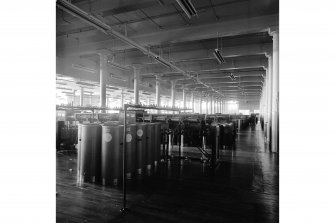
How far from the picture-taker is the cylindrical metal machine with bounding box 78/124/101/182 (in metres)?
3.32

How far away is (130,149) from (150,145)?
69 cm

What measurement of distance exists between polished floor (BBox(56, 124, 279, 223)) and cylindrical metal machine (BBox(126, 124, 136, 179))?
24 centimetres

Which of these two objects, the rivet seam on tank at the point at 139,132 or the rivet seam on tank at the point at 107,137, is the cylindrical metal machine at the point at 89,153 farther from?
the rivet seam on tank at the point at 139,132

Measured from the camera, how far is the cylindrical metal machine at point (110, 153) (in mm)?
3242

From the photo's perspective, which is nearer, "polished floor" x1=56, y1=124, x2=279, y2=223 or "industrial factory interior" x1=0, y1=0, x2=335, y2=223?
"industrial factory interior" x1=0, y1=0, x2=335, y2=223

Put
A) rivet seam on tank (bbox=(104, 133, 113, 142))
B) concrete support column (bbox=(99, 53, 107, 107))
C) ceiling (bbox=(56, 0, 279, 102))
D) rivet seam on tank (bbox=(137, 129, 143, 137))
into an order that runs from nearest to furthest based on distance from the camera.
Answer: rivet seam on tank (bbox=(104, 133, 113, 142)), rivet seam on tank (bbox=(137, 129, 143, 137)), ceiling (bbox=(56, 0, 279, 102)), concrete support column (bbox=(99, 53, 107, 107))

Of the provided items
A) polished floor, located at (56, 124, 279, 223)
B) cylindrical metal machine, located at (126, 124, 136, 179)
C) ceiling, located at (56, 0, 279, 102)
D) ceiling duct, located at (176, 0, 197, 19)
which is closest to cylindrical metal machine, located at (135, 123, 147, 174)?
cylindrical metal machine, located at (126, 124, 136, 179)

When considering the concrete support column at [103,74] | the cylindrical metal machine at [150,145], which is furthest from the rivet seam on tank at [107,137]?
the concrete support column at [103,74]

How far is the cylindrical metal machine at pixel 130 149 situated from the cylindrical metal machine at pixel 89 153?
514 millimetres

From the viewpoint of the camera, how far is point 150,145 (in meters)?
4.12

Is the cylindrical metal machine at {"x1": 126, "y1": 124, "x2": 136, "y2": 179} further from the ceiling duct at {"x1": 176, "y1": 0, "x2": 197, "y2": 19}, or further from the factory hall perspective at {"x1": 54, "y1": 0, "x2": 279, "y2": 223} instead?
the ceiling duct at {"x1": 176, "y1": 0, "x2": 197, "y2": 19}
